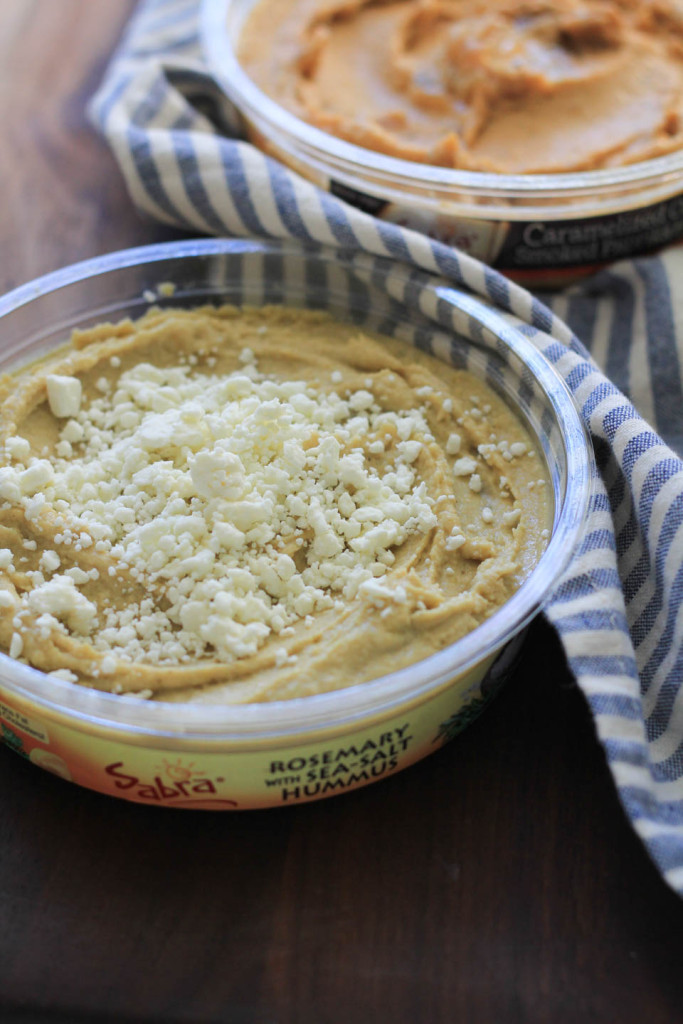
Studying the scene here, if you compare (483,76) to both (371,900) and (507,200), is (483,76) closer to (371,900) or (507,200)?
(507,200)

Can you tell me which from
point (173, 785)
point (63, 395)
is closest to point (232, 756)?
point (173, 785)

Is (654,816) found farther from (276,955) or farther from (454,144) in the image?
(454,144)

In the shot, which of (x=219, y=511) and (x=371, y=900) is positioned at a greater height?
(x=219, y=511)

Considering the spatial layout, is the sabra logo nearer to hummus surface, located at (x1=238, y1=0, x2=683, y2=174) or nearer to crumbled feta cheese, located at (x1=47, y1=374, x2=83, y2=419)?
crumbled feta cheese, located at (x1=47, y1=374, x2=83, y2=419)

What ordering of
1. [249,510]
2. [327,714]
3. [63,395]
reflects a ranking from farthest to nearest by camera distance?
[63,395], [249,510], [327,714]

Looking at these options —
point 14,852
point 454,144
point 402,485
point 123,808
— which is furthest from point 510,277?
point 14,852

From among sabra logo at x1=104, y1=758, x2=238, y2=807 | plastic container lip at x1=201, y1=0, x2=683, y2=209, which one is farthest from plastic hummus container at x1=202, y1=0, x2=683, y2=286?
sabra logo at x1=104, y1=758, x2=238, y2=807
